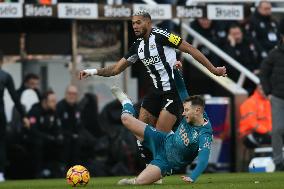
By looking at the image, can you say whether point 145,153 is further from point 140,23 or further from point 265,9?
point 265,9

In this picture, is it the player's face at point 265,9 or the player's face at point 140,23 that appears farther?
the player's face at point 265,9

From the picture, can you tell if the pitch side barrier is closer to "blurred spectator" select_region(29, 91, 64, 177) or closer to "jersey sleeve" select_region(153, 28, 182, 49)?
"blurred spectator" select_region(29, 91, 64, 177)

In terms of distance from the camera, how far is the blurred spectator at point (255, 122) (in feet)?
66.1

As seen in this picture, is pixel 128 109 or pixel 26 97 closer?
pixel 128 109

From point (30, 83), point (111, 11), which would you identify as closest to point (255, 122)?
point (111, 11)

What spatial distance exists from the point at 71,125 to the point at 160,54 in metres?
6.46

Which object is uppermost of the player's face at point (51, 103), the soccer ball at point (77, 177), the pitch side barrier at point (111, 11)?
the pitch side barrier at point (111, 11)

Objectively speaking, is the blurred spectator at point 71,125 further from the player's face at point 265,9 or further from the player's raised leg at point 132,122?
the player's raised leg at point 132,122

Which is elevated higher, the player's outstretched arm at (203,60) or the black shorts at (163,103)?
the player's outstretched arm at (203,60)

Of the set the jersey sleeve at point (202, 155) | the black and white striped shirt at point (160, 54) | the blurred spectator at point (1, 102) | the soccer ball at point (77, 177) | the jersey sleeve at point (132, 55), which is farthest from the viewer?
the blurred spectator at point (1, 102)

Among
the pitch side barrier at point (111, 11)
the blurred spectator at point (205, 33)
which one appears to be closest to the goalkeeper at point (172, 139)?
the pitch side barrier at point (111, 11)

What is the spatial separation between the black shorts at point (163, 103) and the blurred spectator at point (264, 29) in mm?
8079

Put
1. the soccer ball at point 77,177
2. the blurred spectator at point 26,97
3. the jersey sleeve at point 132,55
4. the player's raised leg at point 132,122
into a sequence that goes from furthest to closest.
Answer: the blurred spectator at point 26,97 < the jersey sleeve at point 132,55 < the soccer ball at point 77,177 < the player's raised leg at point 132,122

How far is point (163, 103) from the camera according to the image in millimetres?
13977
